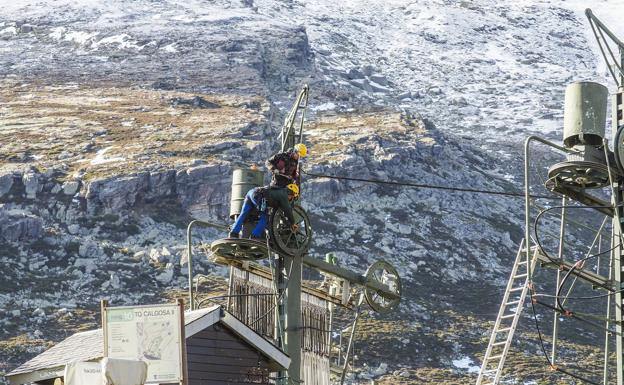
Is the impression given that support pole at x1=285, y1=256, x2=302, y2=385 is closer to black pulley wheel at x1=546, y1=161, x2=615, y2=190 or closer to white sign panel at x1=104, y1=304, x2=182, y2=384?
black pulley wheel at x1=546, y1=161, x2=615, y2=190

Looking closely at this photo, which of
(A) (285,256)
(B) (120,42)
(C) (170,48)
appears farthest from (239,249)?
(B) (120,42)

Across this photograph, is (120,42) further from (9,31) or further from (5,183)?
(5,183)

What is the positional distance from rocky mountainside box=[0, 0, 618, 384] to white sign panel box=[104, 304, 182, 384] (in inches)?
1994

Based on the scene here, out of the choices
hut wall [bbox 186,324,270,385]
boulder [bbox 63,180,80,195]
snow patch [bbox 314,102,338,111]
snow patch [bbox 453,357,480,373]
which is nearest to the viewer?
hut wall [bbox 186,324,270,385]

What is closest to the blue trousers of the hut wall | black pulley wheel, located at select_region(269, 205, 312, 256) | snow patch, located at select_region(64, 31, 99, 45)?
black pulley wheel, located at select_region(269, 205, 312, 256)

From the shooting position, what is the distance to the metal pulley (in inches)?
802

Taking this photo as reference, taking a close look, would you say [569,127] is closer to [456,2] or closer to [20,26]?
[20,26]

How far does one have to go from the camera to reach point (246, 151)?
317 feet

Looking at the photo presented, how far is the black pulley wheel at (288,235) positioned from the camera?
Answer: 60.5ft

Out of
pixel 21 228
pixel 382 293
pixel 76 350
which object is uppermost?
pixel 382 293

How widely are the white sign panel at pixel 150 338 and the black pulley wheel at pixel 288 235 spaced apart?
645 centimetres

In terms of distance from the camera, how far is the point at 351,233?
297ft

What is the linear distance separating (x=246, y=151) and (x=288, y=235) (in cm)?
7826

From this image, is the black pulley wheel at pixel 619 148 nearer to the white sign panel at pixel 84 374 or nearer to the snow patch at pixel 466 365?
the white sign panel at pixel 84 374
